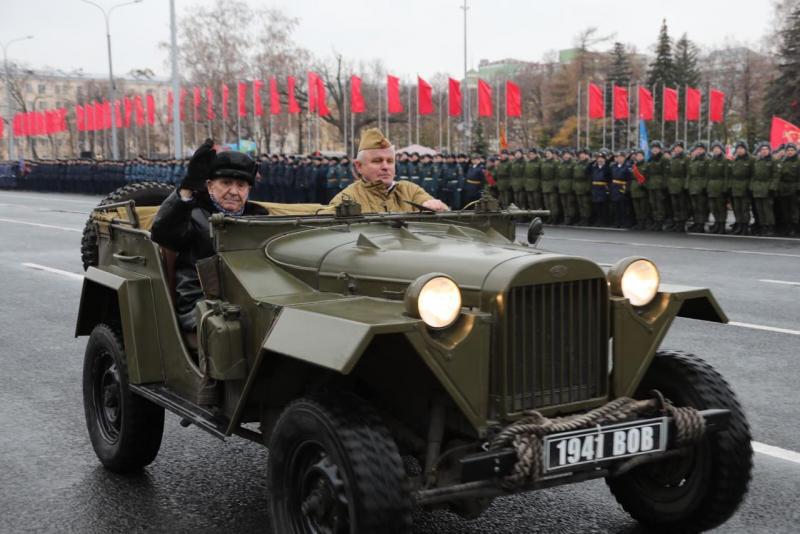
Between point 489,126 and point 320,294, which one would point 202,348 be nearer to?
point 320,294

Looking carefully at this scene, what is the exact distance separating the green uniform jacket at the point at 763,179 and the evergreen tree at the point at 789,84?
3103cm

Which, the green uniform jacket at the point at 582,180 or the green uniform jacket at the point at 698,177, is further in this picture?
the green uniform jacket at the point at 582,180

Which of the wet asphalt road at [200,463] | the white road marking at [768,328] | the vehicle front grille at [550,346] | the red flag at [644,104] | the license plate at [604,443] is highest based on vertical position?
the red flag at [644,104]

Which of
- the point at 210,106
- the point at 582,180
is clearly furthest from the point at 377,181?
the point at 210,106

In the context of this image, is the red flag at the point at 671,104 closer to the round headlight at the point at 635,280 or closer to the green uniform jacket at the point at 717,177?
the green uniform jacket at the point at 717,177

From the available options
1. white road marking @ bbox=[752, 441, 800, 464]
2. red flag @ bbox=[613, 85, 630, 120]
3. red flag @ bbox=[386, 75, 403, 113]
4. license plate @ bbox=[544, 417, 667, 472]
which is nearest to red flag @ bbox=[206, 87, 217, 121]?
red flag @ bbox=[386, 75, 403, 113]

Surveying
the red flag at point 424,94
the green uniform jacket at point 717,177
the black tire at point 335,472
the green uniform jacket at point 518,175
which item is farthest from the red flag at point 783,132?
the black tire at point 335,472

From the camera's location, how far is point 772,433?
548 cm

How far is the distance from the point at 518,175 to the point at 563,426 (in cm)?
2031

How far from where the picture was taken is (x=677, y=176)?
19.8 metres

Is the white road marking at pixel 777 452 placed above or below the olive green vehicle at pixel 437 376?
below

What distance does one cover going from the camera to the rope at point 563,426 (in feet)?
10.6

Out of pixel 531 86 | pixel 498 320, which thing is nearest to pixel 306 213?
pixel 498 320

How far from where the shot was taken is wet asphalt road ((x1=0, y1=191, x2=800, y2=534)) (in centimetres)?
431
